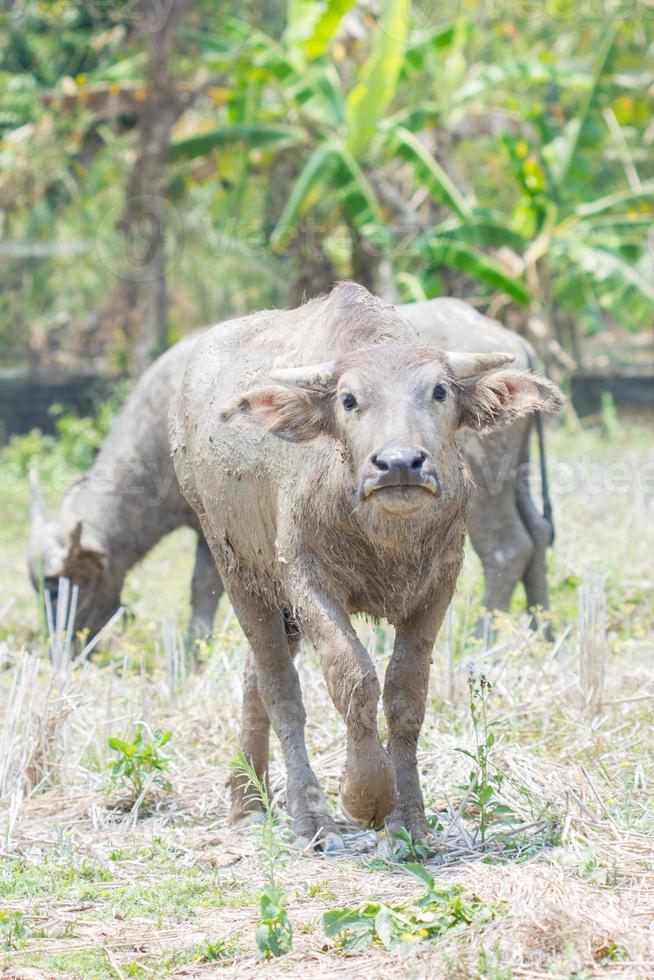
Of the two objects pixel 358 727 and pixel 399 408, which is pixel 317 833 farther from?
pixel 399 408

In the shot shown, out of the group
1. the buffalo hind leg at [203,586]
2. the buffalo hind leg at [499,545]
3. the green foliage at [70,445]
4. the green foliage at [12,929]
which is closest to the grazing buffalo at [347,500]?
the green foliage at [12,929]

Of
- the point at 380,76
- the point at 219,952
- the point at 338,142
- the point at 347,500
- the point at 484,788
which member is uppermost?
the point at 380,76

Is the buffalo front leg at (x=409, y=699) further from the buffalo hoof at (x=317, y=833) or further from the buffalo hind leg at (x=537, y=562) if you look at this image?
the buffalo hind leg at (x=537, y=562)

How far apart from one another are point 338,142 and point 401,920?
31.4 feet

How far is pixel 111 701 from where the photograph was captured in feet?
17.3

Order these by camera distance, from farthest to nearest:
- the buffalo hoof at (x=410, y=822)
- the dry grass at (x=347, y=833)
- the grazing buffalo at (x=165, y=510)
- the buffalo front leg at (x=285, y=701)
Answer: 1. the grazing buffalo at (x=165, y=510)
2. the buffalo front leg at (x=285, y=701)
3. the buffalo hoof at (x=410, y=822)
4. the dry grass at (x=347, y=833)

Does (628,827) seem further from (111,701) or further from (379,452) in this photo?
(111,701)

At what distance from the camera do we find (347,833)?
436cm

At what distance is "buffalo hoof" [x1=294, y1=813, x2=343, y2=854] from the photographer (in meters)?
4.14

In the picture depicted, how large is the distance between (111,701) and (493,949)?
2529 millimetres

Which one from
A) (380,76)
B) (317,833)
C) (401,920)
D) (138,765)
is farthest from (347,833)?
(380,76)

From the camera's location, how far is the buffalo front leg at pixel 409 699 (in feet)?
13.5

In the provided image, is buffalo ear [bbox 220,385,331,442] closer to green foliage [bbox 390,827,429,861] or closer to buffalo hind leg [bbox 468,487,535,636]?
green foliage [bbox 390,827,429,861]

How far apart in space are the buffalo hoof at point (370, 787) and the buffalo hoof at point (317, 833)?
331 millimetres
